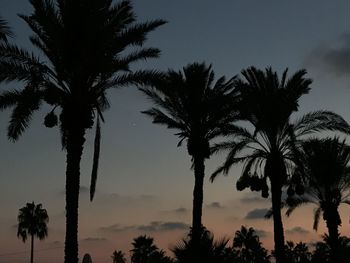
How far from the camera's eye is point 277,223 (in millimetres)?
28750

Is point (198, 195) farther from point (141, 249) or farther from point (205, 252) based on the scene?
point (141, 249)

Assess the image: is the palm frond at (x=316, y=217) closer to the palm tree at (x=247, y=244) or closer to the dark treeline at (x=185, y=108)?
the dark treeline at (x=185, y=108)

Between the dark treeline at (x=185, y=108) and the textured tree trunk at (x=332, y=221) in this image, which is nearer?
the dark treeline at (x=185, y=108)

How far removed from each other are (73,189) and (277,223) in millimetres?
12542

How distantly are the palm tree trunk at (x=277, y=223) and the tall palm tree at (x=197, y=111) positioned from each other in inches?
150

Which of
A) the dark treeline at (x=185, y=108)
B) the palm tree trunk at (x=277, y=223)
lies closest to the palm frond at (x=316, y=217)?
the dark treeline at (x=185, y=108)

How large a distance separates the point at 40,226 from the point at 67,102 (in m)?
51.5

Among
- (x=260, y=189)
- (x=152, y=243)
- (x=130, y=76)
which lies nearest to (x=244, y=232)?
(x=152, y=243)

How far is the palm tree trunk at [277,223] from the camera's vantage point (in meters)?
28.2

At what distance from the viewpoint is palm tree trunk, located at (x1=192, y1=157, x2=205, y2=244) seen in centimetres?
2727

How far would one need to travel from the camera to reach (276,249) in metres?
28.5

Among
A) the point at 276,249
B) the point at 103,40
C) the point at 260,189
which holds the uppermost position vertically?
the point at 103,40

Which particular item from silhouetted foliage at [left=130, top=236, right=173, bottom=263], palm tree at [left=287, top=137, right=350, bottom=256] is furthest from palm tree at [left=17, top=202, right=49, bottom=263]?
palm tree at [left=287, top=137, right=350, bottom=256]

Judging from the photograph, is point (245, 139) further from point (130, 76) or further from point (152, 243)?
point (152, 243)
